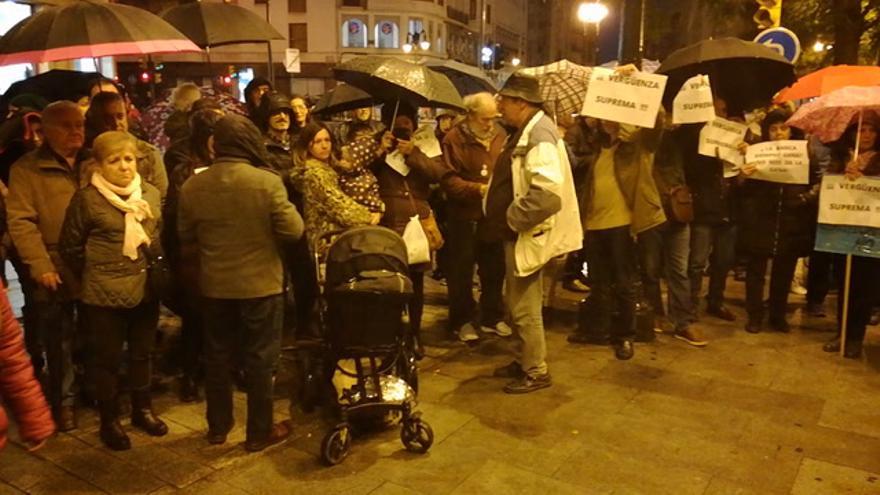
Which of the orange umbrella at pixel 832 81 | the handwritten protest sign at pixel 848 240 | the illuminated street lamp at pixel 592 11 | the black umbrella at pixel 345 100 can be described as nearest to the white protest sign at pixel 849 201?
the handwritten protest sign at pixel 848 240

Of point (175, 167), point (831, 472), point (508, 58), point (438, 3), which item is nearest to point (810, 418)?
point (831, 472)

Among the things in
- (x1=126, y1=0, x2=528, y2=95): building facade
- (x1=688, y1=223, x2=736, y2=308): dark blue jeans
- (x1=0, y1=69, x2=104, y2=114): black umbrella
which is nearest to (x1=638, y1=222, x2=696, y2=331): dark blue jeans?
(x1=688, y1=223, x2=736, y2=308): dark blue jeans

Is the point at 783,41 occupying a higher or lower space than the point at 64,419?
higher

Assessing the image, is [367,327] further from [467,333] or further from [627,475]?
[467,333]

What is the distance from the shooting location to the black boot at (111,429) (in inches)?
182

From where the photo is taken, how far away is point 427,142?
656cm

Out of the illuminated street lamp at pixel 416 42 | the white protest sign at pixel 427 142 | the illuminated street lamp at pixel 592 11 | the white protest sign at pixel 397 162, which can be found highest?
the illuminated street lamp at pixel 416 42

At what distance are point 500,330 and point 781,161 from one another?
121 inches

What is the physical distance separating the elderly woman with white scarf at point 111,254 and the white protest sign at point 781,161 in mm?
5325

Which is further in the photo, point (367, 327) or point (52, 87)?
point (52, 87)

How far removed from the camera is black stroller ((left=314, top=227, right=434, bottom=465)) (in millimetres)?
4488

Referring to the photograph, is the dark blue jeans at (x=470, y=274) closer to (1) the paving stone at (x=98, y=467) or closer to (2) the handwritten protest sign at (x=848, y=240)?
(2) the handwritten protest sign at (x=848, y=240)

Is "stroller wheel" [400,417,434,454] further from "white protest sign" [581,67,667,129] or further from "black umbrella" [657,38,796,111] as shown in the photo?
"black umbrella" [657,38,796,111]

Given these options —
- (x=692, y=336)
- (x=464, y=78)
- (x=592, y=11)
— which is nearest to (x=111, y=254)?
(x=692, y=336)
